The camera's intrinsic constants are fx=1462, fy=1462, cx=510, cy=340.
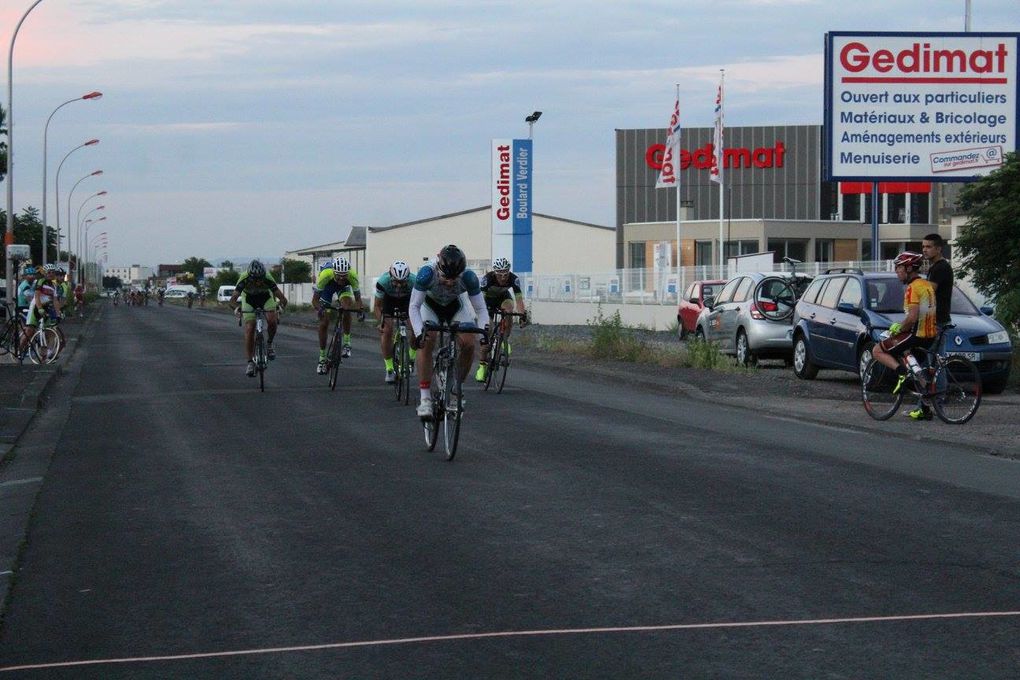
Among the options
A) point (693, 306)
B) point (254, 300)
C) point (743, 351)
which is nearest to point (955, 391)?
point (254, 300)

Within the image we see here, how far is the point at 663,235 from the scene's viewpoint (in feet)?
242

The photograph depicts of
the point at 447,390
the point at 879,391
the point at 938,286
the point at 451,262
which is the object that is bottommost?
the point at 879,391

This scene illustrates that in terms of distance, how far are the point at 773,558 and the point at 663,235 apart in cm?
6700

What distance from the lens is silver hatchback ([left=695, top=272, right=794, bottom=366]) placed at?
76.9ft

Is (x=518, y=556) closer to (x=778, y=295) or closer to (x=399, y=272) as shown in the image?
(x=399, y=272)

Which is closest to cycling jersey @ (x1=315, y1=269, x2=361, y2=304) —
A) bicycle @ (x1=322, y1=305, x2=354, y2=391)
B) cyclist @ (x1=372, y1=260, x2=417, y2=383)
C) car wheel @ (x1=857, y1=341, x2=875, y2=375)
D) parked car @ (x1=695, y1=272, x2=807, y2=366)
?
bicycle @ (x1=322, y1=305, x2=354, y2=391)

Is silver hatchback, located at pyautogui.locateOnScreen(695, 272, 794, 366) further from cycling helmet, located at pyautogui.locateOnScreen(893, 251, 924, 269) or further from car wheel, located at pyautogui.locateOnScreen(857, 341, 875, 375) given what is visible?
cycling helmet, located at pyautogui.locateOnScreen(893, 251, 924, 269)

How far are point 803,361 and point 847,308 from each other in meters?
1.86

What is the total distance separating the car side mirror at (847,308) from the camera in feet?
62.2

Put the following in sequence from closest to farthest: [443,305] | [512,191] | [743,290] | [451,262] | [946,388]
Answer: [451,262] → [443,305] → [946,388] → [743,290] → [512,191]

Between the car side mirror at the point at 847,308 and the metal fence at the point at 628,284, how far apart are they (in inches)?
590

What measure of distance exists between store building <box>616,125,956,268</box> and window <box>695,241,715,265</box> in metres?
0.05

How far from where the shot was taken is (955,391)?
14.7 meters

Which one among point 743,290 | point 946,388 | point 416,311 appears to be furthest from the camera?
point 743,290
